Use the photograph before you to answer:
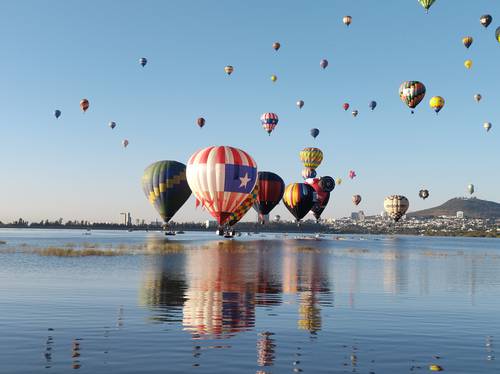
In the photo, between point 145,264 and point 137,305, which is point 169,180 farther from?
point 137,305

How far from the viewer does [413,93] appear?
367 ft

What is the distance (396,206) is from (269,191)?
50.0 m

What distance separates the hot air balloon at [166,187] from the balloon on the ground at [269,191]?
20.1m

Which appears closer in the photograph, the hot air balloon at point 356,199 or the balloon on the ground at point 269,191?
the balloon on the ground at point 269,191

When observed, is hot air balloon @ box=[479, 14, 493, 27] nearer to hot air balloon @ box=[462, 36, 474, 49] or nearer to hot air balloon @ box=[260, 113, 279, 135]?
hot air balloon @ box=[462, 36, 474, 49]

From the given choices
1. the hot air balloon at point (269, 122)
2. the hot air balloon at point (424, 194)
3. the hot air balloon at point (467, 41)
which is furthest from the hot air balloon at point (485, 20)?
the hot air balloon at point (424, 194)

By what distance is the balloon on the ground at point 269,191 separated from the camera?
140375 millimetres

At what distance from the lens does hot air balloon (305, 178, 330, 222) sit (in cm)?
15662

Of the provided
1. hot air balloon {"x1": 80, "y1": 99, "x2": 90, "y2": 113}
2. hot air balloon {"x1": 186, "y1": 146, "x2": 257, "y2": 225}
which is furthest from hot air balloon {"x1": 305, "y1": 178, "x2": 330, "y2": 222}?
hot air balloon {"x1": 186, "y1": 146, "x2": 257, "y2": 225}

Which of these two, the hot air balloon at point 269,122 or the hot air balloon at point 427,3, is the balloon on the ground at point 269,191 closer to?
the hot air balloon at point 269,122

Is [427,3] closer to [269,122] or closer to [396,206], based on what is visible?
[269,122]

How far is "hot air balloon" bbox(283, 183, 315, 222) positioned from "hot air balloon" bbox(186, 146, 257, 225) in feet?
154

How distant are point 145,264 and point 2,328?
3634 centimetres

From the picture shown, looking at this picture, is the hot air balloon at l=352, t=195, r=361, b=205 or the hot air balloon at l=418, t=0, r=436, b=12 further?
the hot air balloon at l=352, t=195, r=361, b=205
